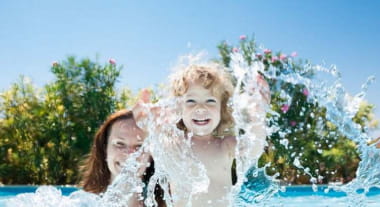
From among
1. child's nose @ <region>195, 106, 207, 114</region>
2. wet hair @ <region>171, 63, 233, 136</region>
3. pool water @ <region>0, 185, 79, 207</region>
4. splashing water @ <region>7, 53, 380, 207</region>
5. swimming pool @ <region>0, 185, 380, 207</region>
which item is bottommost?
swimming pool @ <region>0, 185, 380, 207</region>

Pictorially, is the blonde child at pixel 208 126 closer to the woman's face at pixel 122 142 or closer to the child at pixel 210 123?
the child at pixel 210 123

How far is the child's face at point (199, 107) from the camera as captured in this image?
3172 millimetres

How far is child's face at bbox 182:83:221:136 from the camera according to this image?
125 inches

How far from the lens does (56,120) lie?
8969mm

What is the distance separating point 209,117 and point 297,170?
6107 mm

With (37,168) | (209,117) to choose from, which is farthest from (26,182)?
(209,117)

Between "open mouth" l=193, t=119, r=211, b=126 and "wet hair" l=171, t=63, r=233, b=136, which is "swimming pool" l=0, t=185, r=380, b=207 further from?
"open mouth" l=193, t=119, r=211, b=126

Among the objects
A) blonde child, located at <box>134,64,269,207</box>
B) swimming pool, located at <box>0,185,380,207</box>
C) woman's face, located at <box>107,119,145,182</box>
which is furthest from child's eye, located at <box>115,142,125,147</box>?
swimming pool, located at <box>0,185,380,207</box>

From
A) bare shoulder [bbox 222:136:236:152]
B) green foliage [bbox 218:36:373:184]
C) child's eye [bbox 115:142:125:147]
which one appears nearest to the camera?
child's eye [bbox 115:142:125:147]

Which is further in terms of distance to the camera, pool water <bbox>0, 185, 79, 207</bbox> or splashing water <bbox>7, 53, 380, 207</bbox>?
pool water <bbox>0, 185, 79, 207</bbox>

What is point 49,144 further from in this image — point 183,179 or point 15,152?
point 183,179

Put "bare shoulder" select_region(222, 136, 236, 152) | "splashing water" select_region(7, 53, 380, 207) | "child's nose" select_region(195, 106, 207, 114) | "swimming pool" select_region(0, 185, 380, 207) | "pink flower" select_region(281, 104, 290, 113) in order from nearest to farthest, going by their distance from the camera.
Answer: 1. "splashing water" select_region(7, 53, 380, 207)
2. "child's nose" select_region(195, 106, 207, 114)
3. "bare shoulder" select_region(222, 136, 236, 152)
4. "swimming pool" select_region(0, 185, 380, 207)
5. "pink flower" select_region(281, 104, 290, 113)

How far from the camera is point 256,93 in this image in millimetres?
2877

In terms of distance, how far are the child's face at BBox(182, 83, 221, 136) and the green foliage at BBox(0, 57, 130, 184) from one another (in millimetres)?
5963
